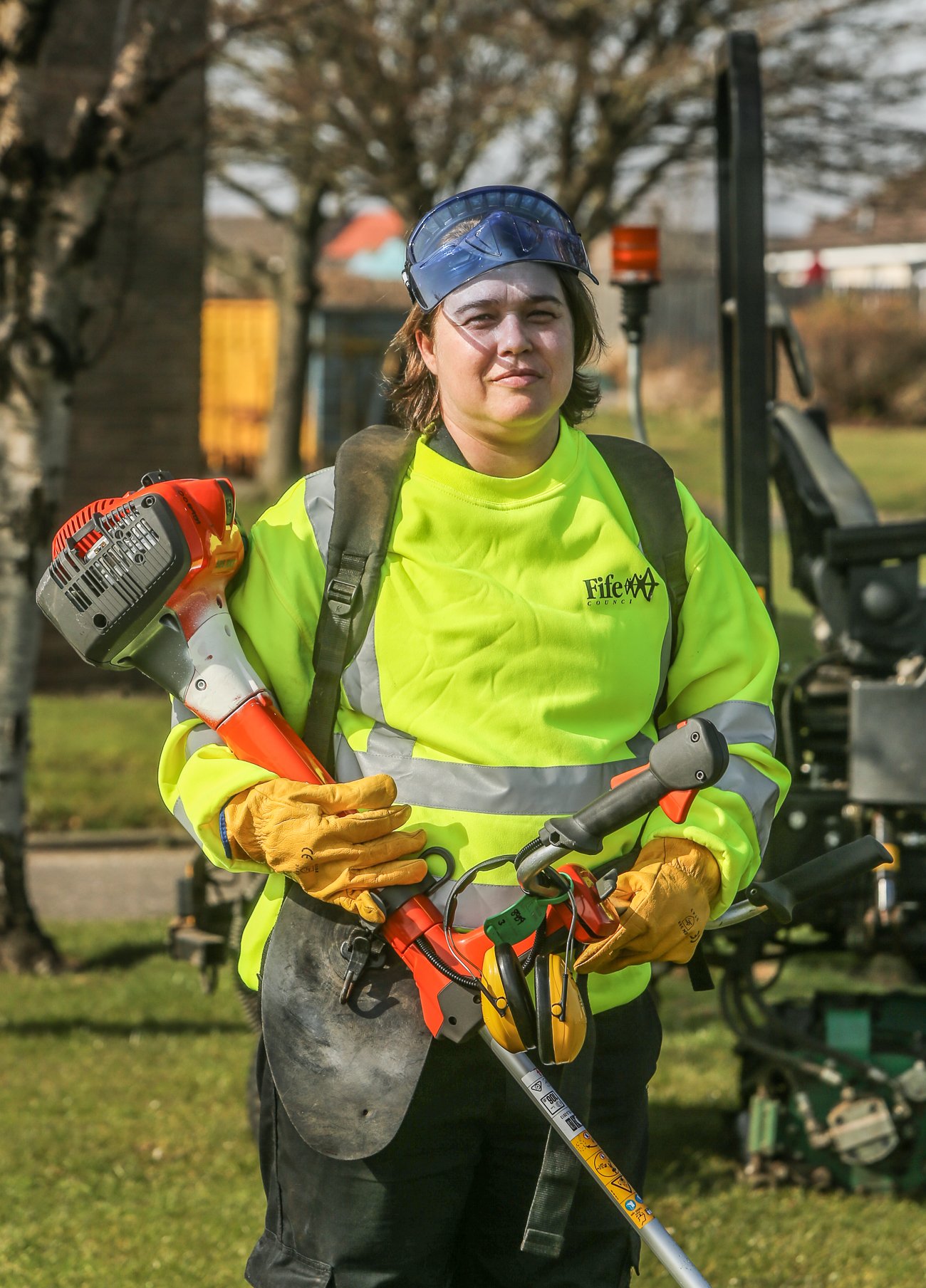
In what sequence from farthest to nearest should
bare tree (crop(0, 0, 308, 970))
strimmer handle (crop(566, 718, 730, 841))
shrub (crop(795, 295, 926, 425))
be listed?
shrub (crop(795, 295, 926, 425)) → bare tree (crop(0, 0, 308, 970)) → strimmer handle (crop(566, 718, 730, 841))

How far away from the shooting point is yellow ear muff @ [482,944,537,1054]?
6.77ft

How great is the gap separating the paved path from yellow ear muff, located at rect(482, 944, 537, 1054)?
184 inches

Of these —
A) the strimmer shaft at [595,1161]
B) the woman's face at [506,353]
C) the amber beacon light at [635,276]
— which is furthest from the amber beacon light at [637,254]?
the strimmer shaft at [595,1161]

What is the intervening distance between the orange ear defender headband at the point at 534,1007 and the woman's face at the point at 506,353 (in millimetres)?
756

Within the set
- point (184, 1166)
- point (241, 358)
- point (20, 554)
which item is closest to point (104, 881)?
point (20, 554)

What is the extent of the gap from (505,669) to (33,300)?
395 centimetres

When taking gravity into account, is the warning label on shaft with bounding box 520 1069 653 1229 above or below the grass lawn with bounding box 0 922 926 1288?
above

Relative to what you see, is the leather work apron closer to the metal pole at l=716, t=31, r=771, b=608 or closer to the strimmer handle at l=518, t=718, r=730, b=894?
the strimmer handle at l=518, t=718, r=730, b=894

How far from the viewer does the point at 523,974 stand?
2.11 metres

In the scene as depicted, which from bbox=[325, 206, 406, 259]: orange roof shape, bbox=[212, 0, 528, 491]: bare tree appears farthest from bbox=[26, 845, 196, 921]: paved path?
bbox=[325, 206, 406, 259]: orange roof shape

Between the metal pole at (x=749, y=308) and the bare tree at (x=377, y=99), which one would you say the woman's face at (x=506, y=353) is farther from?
the bare tree at (x=377, y=99)

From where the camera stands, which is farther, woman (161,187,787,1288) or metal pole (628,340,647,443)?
metal pole (628,340,647,443)

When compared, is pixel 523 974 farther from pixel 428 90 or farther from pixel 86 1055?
pixel 428 90

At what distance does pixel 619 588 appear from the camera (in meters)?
2.29
